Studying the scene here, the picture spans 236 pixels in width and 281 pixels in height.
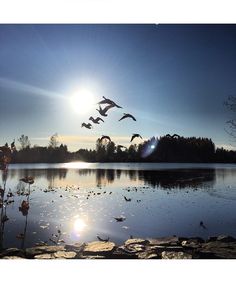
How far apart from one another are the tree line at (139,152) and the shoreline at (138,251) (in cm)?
204

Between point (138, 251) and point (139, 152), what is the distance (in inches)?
139

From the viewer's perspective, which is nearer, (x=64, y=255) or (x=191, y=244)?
(x=64, y=255)

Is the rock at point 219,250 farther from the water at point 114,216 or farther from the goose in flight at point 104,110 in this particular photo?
the goose in flight at point 104,110

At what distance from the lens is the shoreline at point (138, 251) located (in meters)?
4.01

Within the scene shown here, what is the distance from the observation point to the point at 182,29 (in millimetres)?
4977

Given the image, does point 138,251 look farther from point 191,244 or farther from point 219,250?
point 219,250

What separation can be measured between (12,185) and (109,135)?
7155 millimetres

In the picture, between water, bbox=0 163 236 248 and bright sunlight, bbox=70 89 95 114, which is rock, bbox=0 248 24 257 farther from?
bright sunlight, bbox=70 89 95 114

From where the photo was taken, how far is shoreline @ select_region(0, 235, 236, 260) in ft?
13.1

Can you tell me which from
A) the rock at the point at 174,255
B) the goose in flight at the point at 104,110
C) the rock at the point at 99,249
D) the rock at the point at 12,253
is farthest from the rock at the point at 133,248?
the goose in flight at the point at 104,110

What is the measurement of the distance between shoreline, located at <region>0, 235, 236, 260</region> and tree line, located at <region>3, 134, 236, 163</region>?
2.04 meters

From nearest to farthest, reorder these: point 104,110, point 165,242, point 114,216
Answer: point 165,242 < point 104,110 < point 114,216

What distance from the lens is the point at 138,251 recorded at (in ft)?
13.8

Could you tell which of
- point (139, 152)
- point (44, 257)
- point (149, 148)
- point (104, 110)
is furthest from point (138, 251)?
point (139, 152)
